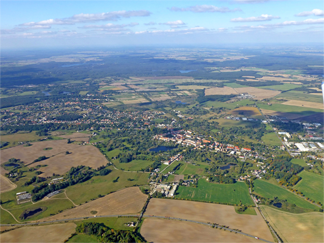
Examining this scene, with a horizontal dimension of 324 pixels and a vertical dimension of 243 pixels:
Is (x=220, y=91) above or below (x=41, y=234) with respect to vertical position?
above

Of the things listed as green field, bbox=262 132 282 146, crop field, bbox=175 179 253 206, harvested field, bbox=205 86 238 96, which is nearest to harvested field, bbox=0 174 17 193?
crop field, bbox=175 179 253 206

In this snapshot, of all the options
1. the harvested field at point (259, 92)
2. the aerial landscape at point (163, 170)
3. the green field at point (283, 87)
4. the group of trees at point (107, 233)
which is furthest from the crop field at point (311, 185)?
the green field at point (283, 87)

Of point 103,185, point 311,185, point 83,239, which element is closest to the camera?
point 83,239

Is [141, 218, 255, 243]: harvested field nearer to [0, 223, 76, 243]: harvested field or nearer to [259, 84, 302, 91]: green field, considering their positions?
[0, 223, 76, 243]: harvested field

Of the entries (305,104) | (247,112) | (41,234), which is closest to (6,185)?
(41,234)

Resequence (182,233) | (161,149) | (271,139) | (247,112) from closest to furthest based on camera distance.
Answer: (182,233), (161,149), (271,139), (247,112)

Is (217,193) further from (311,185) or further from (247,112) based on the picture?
(247,112)

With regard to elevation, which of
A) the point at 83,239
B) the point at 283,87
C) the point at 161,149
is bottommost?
the point at 161,149
